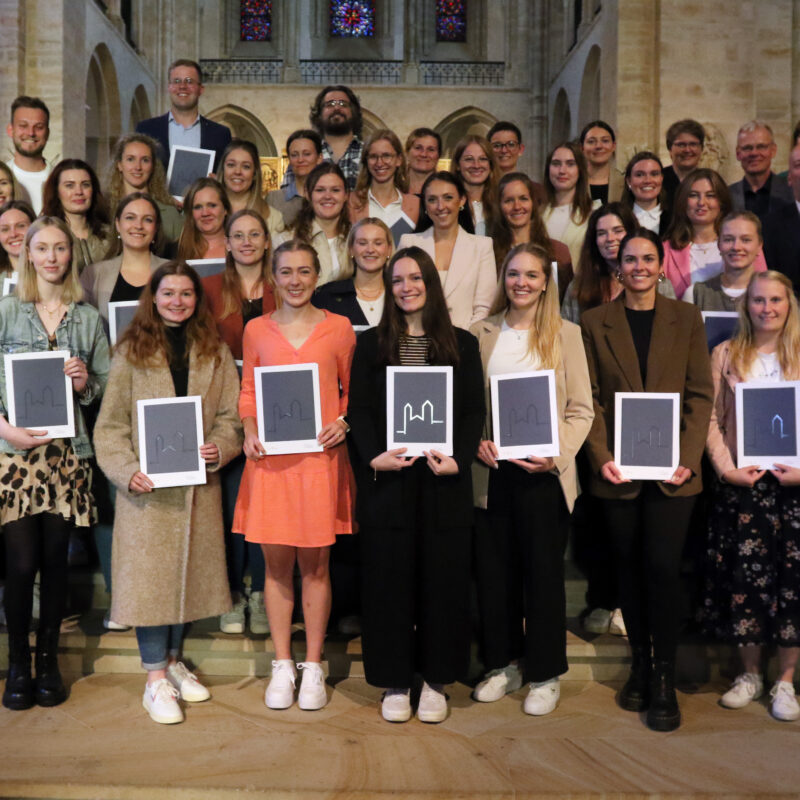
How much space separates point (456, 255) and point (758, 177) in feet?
7.30

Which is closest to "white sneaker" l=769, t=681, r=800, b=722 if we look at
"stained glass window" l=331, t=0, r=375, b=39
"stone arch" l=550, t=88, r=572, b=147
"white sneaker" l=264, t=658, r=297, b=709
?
"white sneaker" l=264, t=658, r=297, b=709

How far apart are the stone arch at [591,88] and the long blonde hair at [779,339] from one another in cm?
1436

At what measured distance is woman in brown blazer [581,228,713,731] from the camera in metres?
4.00

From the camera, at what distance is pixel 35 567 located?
13.4ft

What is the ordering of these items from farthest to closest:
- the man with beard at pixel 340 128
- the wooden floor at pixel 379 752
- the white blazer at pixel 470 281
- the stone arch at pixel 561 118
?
the stone arch at pixel 561 118
the man with beard at pixel 340 128
the white blazer at pixel 470 281
the wooden floor at pixel 379 752

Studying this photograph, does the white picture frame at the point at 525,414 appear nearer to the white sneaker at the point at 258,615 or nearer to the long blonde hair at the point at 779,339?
the long blonde hair at the point at 779,339

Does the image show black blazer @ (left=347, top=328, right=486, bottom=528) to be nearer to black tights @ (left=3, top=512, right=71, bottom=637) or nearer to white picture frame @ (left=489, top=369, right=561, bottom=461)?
white picture frame @ (left=489, top=369, right=561, bottom=461)

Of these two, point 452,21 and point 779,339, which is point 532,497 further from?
point 452,21

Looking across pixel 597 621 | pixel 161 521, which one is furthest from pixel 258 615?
pixel 597 621

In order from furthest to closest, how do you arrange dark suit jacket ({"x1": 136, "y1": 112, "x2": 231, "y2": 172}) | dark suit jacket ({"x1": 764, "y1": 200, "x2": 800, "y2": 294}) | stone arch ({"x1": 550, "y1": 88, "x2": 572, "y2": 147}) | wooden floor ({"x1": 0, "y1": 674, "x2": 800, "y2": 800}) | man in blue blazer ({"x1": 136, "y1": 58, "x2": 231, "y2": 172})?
stone arch ({"x1": 550, "y1": 88, "x2": 572, "y2": 147}) → dark suit jacket ({"x1": 136, "y1": 112, "x2": 231, "y2": 172}) → man in blue blazer ({"x1": 136, "y1": 58, "x2": 231, "y2": 172}) → dark suit jacket ({"x1": 764, "y1": 200, "x2": 800, "y2": 294}) → wooden floor ({"x1": 0, "y1": 674, "x2": 800, "y2": 800})

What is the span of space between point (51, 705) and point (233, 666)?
83 centimetres

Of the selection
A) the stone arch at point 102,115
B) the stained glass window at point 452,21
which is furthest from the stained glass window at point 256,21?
the stone arch at point 102,115

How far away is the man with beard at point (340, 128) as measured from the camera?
235 inches

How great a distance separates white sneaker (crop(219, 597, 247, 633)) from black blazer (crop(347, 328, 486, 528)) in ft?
3.41
